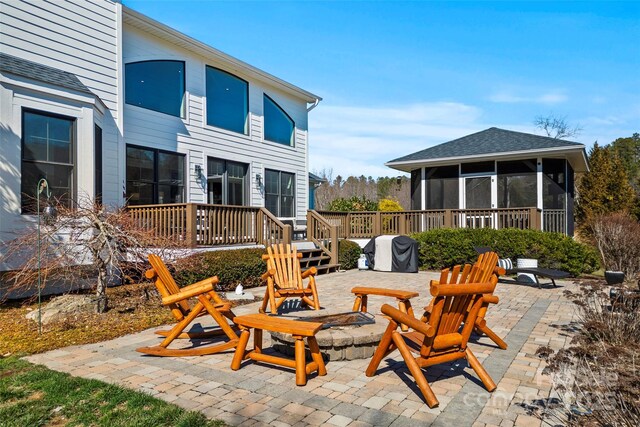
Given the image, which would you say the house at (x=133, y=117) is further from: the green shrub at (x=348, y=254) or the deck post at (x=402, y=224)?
the deck post at (x=402, y=224)

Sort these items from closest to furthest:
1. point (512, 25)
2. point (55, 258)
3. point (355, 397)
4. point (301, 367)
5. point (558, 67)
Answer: point (355, 397) < point (301, 367) < point (55, 258) < point (512, 25) < point (558, 67)

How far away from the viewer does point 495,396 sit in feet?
11.4

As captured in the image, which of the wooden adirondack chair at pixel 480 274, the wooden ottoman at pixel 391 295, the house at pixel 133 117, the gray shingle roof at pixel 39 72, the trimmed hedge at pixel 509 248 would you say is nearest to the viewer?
the wooden adirondack chair at pixel 480 274

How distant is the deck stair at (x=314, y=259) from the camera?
11.9m

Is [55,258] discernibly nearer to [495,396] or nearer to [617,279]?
[495,396]

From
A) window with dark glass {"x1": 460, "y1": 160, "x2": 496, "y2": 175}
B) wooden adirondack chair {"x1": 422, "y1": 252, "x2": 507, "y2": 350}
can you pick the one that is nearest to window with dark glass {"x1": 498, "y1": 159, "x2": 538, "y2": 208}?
window with dark glass {"x1": 460, "y1": 160, "x2": 496, "y2": 175}

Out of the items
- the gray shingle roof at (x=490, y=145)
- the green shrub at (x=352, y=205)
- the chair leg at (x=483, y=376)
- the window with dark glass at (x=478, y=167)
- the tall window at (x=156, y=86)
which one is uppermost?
the tall window at (x=156, y=86)

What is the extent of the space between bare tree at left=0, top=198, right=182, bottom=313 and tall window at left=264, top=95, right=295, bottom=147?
26.7 feet

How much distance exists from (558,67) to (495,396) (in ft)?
63.0

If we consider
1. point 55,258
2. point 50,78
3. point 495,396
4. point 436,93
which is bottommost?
point 495,396

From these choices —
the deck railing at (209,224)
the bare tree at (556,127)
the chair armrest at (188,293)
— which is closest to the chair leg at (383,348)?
the chair armrest at (188,293)

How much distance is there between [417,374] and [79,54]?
9.40 meters

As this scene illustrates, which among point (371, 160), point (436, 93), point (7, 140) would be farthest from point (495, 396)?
point (371, 160)

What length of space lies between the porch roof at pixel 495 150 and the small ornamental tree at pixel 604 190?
7358mm
